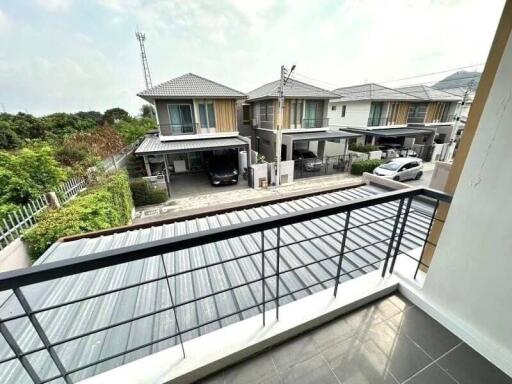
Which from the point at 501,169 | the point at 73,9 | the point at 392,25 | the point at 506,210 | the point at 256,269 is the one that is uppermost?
the point at 73,9

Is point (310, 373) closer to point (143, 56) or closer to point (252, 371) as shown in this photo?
point (252, 371)

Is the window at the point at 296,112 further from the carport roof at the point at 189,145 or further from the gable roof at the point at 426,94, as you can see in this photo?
the gable roof at the point at 426,94

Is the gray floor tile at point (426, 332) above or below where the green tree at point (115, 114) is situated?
below

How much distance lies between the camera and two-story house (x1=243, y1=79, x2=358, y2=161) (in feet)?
39.0

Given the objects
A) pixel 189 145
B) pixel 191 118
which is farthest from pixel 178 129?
pixel 189 145

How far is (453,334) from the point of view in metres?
1.52

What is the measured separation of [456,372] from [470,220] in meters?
0.97

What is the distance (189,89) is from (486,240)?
11401 millimetres

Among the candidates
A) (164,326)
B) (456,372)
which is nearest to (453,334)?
(456,372)

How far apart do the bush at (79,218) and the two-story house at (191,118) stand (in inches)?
162

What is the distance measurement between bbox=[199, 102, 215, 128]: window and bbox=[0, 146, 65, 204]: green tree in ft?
22.3

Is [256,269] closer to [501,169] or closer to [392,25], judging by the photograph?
[501,169]

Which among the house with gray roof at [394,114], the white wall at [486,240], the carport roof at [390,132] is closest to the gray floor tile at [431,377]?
the white wall at [486,240]

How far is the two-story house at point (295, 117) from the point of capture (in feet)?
39.0
